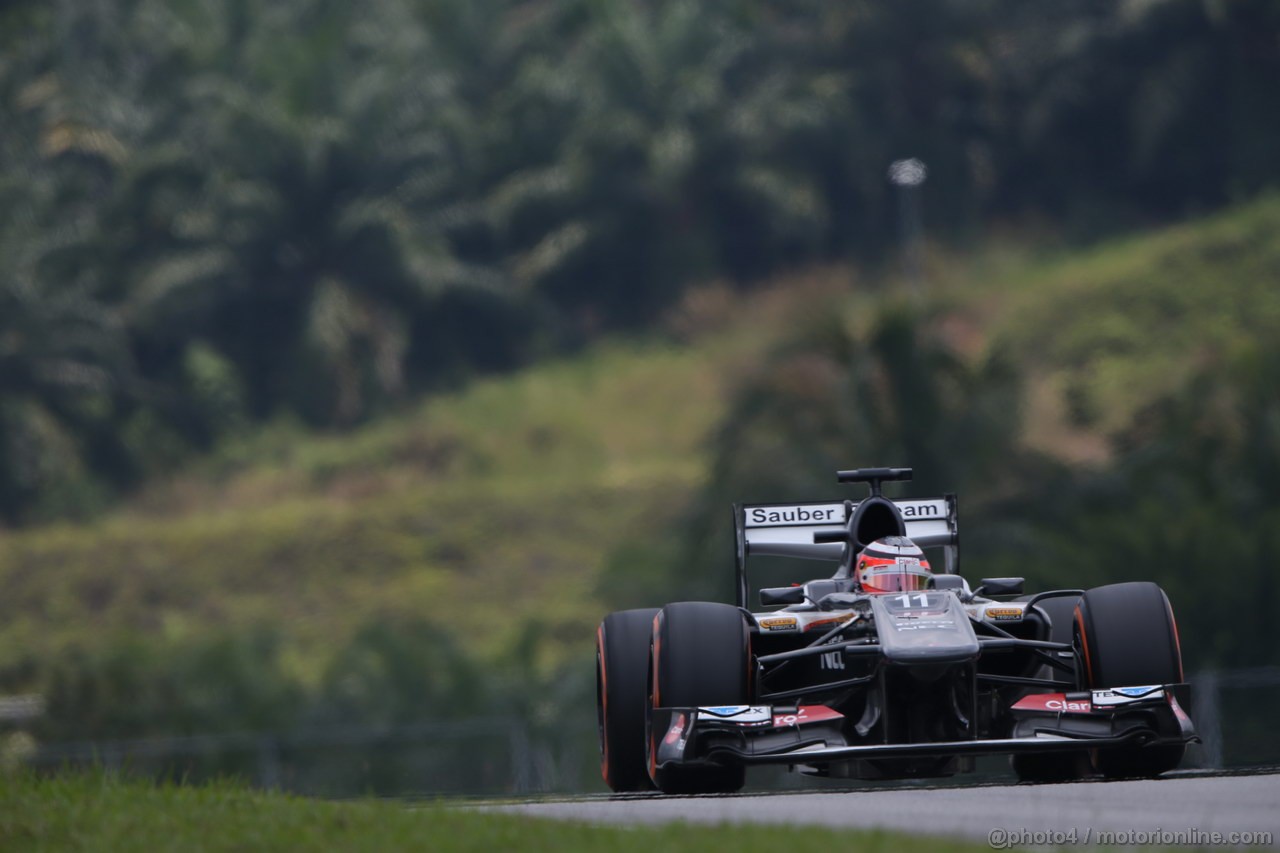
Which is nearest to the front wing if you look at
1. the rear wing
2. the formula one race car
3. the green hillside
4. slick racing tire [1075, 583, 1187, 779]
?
the formula one race car

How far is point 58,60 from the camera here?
59.0 metres

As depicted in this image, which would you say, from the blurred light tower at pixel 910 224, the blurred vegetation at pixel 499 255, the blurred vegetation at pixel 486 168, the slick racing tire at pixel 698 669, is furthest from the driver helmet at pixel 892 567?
the blurred light tower at pixel 910 224

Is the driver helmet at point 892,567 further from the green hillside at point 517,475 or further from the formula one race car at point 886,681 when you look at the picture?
the green hillside at point 517,475

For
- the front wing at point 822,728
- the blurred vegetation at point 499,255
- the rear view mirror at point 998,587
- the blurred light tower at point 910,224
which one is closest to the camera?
the front wing at point 822,728

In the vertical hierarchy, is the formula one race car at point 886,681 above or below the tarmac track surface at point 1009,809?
above

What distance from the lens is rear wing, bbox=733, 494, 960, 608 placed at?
1265 cm

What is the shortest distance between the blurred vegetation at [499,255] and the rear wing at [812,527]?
27.6 meters

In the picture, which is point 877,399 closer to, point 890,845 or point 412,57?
point 890,845

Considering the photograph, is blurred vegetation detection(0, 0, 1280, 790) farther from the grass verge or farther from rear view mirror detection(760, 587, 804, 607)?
the grass verge

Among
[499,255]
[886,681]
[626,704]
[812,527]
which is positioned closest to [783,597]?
[812,527]

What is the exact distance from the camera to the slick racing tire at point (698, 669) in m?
10.4

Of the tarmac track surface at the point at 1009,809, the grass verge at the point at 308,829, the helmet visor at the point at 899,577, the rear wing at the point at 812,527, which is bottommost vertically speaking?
the tarmac track surface at the point at 1009,809

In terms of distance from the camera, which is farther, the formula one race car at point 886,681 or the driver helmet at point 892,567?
the driver helmet at point 892,567

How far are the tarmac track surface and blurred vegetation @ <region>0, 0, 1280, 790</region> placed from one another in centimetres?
3035
